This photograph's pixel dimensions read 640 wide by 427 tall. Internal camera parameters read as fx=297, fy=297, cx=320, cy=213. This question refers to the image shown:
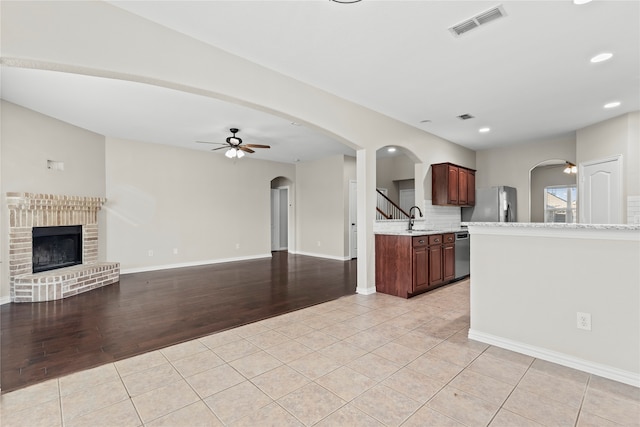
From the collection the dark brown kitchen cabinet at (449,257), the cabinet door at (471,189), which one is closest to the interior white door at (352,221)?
the cabinet door at (471,189)

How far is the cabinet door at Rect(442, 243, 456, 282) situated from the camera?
4891mm

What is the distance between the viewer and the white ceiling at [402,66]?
2361 mm

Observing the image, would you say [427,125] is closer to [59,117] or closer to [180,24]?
[180,24]

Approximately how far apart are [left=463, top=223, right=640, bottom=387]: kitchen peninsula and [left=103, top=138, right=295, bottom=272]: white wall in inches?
236

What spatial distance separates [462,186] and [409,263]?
120 inches

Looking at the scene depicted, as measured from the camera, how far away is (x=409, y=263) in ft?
13.8

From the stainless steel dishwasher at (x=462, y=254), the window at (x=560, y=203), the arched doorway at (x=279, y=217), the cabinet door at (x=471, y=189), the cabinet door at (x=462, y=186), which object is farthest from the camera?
the arched doorway at (x=279, y=217)

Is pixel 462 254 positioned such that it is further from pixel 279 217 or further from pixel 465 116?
pixel 279 217

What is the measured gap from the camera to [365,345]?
2.70 m

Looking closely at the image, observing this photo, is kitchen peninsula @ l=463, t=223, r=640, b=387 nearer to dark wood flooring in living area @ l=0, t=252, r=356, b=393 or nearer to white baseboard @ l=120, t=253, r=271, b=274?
dark wood flooring in living area @ l=0, t=252, r=356, b=393

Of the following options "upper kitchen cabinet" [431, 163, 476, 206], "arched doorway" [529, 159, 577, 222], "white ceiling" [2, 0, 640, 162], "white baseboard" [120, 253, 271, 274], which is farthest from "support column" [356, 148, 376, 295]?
"arched doorway" [529, 159, 577, 222]

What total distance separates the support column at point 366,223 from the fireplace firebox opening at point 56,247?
192 inches

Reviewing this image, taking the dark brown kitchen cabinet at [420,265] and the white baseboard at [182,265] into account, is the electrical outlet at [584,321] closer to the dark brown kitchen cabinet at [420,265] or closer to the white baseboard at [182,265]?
the dark brown kitchen cabinet at [420,265]

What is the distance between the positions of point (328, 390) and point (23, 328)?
3393 millimetres
